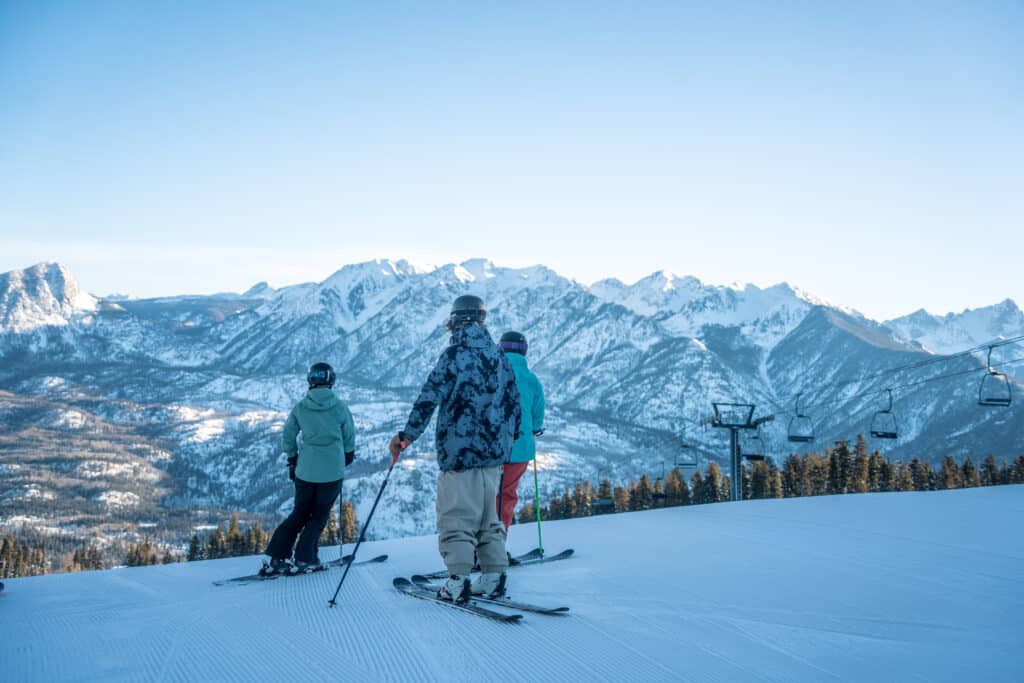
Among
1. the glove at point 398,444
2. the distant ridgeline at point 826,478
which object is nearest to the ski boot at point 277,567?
the glove at point 398,444

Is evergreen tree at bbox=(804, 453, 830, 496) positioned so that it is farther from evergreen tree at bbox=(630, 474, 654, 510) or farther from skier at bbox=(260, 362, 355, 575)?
skier at bbox=(260, 362, 355, 575)

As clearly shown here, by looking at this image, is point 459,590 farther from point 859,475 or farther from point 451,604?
point 859,475

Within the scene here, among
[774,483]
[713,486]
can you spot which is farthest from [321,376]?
[713,486]

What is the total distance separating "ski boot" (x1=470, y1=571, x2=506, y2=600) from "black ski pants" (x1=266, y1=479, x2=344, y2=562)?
2.99 m

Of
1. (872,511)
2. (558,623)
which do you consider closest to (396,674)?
(558,623)

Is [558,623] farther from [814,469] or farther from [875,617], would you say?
[814,469]

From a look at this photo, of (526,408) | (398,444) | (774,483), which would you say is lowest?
(774,483)

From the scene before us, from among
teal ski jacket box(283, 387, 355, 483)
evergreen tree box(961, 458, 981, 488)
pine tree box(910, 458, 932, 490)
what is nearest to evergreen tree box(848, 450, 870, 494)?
pine tree box(910, 458, 932, 490)

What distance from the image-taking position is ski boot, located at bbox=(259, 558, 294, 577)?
8531 millimetres

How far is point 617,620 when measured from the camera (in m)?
5.57

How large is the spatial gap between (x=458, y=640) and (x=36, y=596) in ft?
18.1

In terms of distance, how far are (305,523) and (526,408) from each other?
2.94 m

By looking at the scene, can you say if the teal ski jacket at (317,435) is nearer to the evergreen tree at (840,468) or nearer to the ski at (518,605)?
the ski at (518,605)

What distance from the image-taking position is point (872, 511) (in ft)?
37.0
